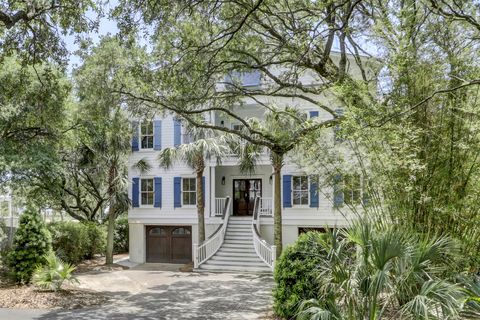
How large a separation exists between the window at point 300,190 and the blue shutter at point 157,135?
639 cm

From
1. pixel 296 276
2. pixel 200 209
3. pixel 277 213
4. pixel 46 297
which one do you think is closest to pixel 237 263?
pixel 200 209

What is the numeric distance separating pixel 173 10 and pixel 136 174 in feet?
43.0

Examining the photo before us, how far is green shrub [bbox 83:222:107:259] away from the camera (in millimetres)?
19625

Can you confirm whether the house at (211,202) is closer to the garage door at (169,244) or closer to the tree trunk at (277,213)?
the garage door at (169,244)

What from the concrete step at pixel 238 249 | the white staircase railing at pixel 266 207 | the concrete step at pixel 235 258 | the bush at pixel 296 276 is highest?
the white staircase railing at pixel 266 207

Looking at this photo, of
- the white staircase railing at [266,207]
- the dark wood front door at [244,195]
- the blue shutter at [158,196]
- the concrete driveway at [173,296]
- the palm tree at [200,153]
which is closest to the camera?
the concrete driveway at [173,296]

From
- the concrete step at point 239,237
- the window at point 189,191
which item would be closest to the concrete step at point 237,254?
the concrete step at point 239,237

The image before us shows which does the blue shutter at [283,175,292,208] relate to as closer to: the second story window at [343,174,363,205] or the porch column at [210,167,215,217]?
the porch column at [210,167,215,217]

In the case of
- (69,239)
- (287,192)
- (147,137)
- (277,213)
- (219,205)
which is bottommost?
(69,239)

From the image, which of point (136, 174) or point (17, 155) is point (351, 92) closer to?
point (17, 155)

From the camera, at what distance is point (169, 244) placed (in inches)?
785

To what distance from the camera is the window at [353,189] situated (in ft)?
30.5

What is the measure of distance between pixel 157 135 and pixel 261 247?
721cm

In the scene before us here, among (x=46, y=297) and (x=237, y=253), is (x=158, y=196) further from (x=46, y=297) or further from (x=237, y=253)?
(x=46, y=297)
